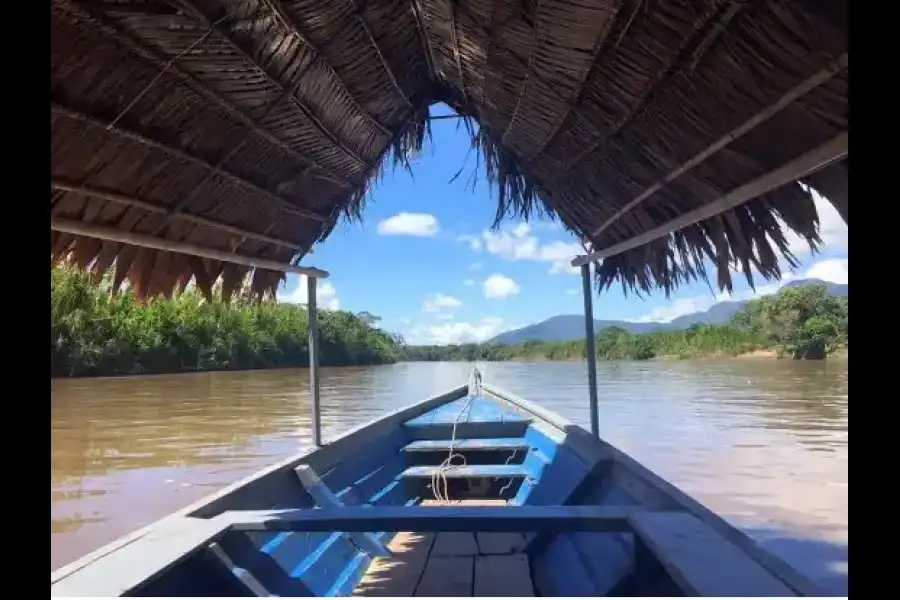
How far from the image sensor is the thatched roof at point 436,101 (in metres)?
1.55

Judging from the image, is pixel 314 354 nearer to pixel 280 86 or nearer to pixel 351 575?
pixel 351 575

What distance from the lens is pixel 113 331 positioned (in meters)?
22.9

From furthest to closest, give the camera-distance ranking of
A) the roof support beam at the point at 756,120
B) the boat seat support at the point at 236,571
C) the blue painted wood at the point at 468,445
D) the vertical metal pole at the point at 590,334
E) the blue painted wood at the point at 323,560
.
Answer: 1. the blue painted wood at the point at 468,445
2. the vertical metal pole at the point at 590,334
3. the blue painted wood at the point at 323,560
4. the boat seat support at the point at 236,571
5. the roof support beam at the point at 756,120

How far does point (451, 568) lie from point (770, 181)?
2119 millimetres

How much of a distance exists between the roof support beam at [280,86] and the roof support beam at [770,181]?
129 centimetres

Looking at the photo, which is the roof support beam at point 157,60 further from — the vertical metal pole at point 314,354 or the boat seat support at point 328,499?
the boat seat support at point 328,499

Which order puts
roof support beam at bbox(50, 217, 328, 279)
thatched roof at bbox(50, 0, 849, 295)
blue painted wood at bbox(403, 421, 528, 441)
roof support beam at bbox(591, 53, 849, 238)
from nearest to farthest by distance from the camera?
roof support beam at bbox(591, 53, 849, 238) → thatched roof at bbox(50, 0, 849, 295) → roof support beam at bbox(50, 217, 328, 279) → blue painted wood at bbox(403, 421, 528, 441)

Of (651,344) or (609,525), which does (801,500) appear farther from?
(651,344)

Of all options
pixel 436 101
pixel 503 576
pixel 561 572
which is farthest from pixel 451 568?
pixel 436 101

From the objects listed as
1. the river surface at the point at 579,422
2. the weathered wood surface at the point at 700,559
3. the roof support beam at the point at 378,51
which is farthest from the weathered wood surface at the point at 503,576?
the roof support beam at the point at 378,51

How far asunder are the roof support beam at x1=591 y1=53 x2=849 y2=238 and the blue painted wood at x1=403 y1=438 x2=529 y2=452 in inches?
91.2

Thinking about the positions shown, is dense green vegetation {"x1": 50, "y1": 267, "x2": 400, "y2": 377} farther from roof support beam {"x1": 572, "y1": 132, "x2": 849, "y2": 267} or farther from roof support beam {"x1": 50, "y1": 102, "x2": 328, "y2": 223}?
roof support beam {"x1": 572, "y1": 132, "x2": 849, "y2": 267}

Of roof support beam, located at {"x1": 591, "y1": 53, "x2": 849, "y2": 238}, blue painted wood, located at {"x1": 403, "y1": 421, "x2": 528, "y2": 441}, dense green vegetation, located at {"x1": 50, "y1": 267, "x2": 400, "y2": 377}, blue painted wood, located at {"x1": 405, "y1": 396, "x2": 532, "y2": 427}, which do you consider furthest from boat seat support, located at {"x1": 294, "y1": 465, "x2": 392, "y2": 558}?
dense green vegetation, located at {"x1": 50, "y1": 267, "x2": 400, "y2": 377}

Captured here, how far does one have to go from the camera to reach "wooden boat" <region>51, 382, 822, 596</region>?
1.75 m
